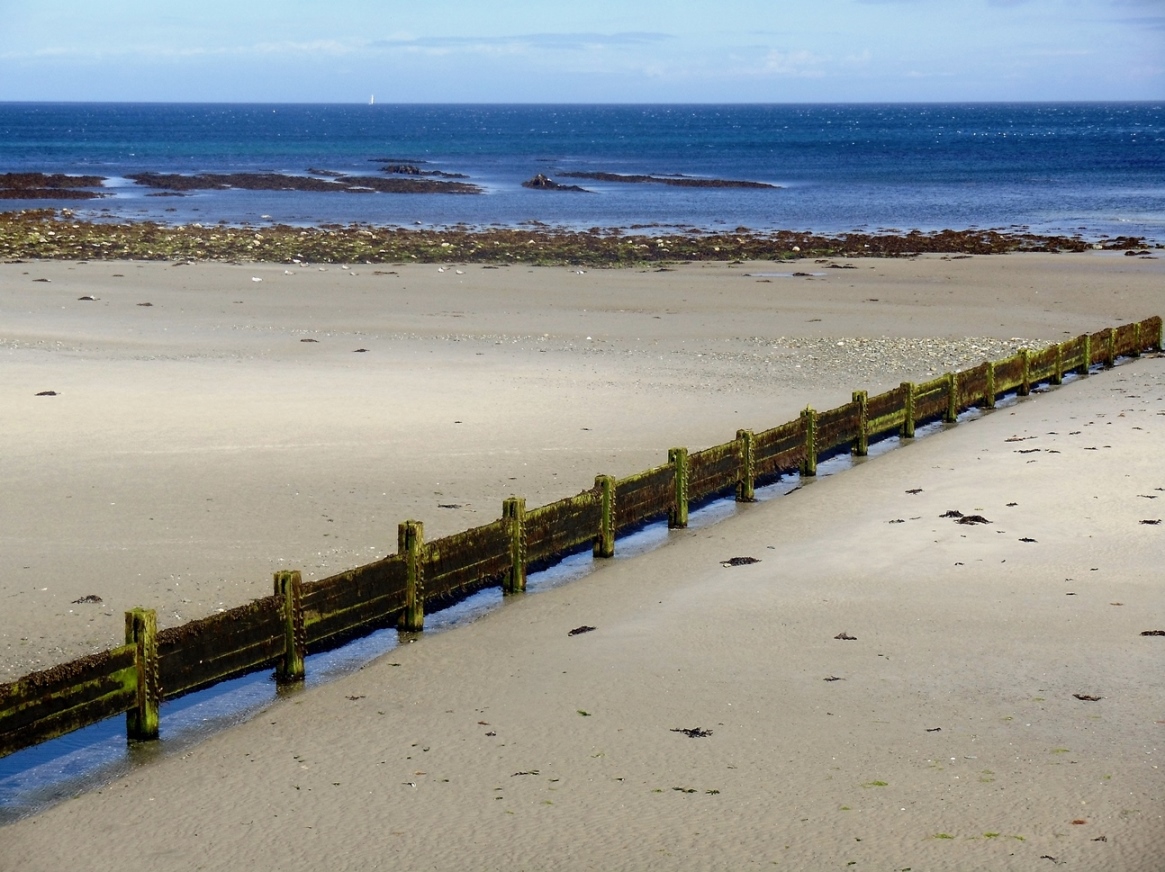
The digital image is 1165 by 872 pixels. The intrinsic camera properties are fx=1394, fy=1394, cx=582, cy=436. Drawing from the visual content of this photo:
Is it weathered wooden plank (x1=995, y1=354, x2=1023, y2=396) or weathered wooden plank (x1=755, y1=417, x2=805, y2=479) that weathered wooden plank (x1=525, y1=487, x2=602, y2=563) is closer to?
weathered wooden plank (x1=755, y1=417, x2=805, y2=479)

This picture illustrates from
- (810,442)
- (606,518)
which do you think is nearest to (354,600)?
(606,518)

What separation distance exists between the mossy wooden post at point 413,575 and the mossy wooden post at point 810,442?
26.3ft

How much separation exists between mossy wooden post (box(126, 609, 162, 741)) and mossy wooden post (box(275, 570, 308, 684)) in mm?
1323

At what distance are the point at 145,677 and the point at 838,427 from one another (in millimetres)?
12541

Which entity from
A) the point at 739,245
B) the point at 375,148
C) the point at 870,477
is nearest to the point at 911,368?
the point at 870,477

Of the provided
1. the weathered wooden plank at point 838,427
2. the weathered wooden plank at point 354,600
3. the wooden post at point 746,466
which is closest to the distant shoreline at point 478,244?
the weathered wooden plank at point 838,427

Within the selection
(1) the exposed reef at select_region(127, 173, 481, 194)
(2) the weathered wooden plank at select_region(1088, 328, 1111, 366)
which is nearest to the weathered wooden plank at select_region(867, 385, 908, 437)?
(2) the weathered wooden plank at select_region(1088, 328, 1111, 366)

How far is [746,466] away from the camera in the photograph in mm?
18234

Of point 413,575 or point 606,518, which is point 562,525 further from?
point 413,575

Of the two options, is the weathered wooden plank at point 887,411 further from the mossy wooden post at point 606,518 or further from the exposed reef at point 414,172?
the exposed reef at point 414,172

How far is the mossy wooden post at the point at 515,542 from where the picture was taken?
1416 centimetres

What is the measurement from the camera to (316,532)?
15844 millimetres

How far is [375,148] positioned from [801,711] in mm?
163426

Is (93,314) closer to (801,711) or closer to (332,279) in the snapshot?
(332,279)
